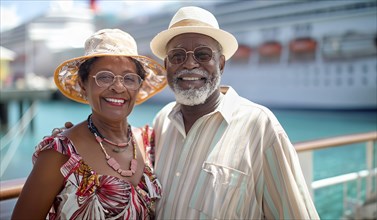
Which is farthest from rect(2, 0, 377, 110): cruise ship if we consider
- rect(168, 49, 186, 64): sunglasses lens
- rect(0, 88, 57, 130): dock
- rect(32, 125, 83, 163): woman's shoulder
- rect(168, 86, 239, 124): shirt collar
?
rect(32, 125, 83, 163): woman's shoulder

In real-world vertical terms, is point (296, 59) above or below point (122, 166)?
above

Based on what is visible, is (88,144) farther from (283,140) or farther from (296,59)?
(296,59)

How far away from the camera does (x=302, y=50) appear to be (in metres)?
22.0

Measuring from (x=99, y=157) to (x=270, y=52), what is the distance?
23.0 meters

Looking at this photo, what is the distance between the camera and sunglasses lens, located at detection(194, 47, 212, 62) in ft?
5.32

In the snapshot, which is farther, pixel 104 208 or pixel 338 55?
pixel 338 55

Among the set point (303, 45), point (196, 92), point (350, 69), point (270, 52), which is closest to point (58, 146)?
point (196, 92)

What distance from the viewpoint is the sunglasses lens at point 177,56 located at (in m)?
1.63

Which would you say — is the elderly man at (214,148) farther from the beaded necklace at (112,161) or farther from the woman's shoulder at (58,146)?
the woman's shoulder at (58,146)

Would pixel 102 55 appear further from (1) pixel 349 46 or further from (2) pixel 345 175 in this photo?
(1) pixel 349 46

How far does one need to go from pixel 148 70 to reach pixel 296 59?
21656 mm

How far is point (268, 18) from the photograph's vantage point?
23.8m

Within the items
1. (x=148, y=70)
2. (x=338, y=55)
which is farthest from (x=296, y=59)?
(x=148, y=70)

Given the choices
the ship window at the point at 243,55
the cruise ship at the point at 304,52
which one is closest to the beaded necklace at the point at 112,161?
the cruise ship at the point at 304,52
